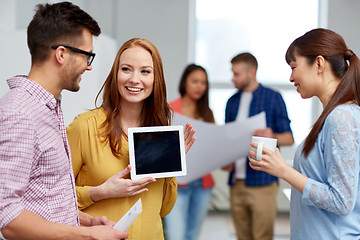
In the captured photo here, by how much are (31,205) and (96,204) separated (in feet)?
1.41

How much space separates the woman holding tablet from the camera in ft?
4.58

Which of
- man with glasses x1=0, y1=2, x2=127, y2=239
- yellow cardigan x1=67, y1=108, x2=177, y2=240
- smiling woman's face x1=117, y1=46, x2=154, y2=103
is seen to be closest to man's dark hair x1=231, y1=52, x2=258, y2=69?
smiling woman's face x1=117, y1=46, x2=154, y2=103

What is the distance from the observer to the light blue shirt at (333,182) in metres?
1.27

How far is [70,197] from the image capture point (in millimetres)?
1122

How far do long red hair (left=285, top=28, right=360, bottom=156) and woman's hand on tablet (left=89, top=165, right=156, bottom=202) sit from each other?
55 centimetres

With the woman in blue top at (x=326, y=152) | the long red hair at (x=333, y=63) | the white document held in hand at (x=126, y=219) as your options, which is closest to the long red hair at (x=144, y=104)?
the white document held in hand at (x=126, y=219)

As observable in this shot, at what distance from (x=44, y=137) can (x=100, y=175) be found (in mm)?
420

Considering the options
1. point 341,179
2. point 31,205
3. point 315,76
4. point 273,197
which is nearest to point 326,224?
point 341,179

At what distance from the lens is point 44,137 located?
1021mm

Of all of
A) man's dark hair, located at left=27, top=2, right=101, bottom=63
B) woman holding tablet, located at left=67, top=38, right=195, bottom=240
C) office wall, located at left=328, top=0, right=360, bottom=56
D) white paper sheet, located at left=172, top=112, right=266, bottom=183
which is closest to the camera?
man's dark hair, located at left=27, top=2, right=101, bottom=63

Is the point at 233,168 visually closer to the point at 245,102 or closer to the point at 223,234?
the point at 245,102

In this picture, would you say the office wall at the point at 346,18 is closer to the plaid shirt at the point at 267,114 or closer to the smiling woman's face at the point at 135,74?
the plaid shirt at the point at 267,114

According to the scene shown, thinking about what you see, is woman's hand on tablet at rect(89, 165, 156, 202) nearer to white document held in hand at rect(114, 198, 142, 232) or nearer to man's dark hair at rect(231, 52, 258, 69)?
white document held in hand at rect(114, 198, 142, 232)

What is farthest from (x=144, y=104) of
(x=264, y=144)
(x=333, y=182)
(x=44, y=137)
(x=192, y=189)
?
(x=192, y=189)
